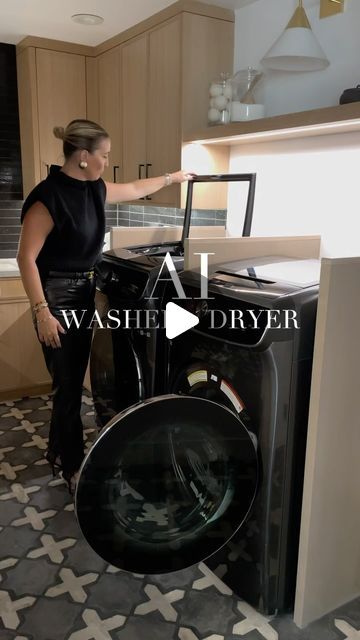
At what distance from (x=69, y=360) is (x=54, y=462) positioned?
0.50 m

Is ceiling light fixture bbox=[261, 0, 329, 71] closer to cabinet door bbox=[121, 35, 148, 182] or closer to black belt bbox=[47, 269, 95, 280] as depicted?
cabinet door bbox=[121, 35, 148, 182]

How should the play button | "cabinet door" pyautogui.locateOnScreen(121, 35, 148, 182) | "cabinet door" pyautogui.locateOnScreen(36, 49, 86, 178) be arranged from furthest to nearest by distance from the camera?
"cabinet door" pyautogui.locateOnScreen(36, 49, 86, 178), "cabinet door" pyautogui.locateOnScreen(121, 35, 148, 182), the play button

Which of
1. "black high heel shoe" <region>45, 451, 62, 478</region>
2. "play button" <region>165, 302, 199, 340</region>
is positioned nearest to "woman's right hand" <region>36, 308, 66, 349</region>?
"play button" <region>165, 302, 199, 340</region>

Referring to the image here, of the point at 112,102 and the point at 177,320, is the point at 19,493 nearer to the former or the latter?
the point at 177,320

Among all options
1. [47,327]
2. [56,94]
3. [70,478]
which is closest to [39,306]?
[47,327]

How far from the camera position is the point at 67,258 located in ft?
6.82

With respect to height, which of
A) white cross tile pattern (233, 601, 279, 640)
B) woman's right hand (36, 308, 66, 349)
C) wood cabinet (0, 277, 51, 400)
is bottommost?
white cross tile pattern (233, 601, 279, 640)

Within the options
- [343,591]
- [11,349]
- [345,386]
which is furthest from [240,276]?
[11,349]

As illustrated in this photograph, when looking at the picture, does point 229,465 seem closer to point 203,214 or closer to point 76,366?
point 76,366

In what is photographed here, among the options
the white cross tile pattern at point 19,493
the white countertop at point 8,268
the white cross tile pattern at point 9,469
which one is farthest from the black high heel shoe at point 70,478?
the white countertop at point 8,268

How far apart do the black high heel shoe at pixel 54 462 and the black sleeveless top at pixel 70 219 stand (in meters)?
0.79

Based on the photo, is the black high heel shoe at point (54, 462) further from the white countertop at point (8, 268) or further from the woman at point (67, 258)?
the white countertop at point (8, 268)

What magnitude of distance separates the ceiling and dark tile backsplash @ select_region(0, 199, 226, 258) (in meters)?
0.97

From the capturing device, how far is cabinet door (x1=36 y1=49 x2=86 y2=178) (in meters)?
3.17
